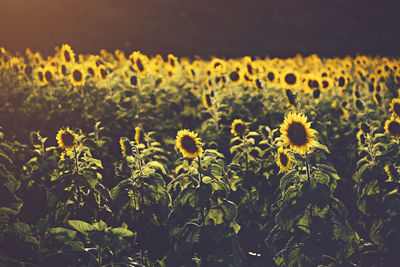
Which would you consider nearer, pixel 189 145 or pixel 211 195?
pixel 211 195

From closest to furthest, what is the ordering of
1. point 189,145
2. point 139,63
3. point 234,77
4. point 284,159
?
point 189,145 < point 284,159 < point 234,77 < point 139,63

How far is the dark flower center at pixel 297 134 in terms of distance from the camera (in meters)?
3.72

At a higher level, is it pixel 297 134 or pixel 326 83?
pixel 326 83

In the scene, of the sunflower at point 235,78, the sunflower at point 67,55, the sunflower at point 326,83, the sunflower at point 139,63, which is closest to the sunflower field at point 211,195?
the sunflower at point 235,78

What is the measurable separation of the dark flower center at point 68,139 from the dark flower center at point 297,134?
171cm

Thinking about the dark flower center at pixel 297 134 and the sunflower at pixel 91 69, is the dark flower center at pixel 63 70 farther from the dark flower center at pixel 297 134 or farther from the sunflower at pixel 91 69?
the dark flower center at pixel 297 134

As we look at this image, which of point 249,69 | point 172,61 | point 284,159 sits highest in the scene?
point 172,61

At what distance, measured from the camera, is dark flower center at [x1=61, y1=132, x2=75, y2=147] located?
405cm

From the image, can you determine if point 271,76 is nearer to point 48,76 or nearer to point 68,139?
point 48,76

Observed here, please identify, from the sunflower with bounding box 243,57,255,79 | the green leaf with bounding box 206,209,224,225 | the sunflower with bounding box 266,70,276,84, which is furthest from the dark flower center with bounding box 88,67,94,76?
the green leaf with bounding box 206,209,224,225

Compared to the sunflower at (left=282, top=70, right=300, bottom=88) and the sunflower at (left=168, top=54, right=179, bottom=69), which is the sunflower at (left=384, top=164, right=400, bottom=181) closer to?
the sunflower at (left=282, top=70, right=300, bottom=88)

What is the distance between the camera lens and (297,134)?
3.74 m

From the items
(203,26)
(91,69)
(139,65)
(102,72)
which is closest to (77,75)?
(91,69)

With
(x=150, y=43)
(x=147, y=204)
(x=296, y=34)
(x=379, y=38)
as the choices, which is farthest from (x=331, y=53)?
(x=147, y=204)
